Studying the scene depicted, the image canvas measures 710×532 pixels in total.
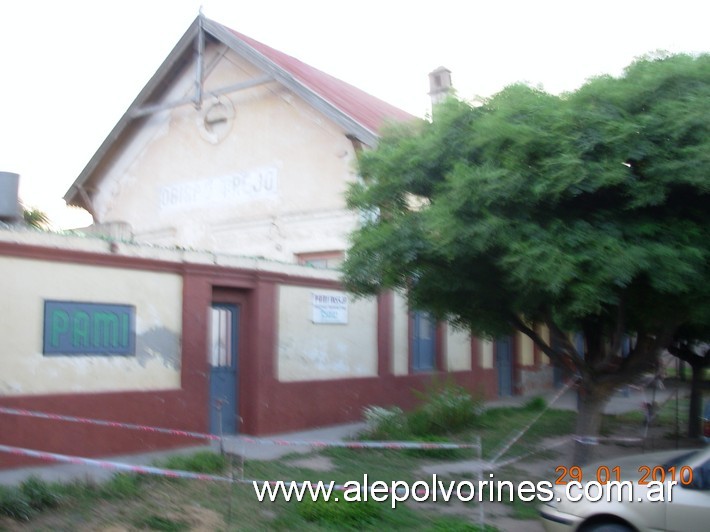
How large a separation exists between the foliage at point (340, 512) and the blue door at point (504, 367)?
12.6 metres

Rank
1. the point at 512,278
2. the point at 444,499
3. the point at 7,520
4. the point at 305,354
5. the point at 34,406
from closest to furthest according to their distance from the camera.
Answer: the point at 7,520
the point at 512,278
the point at 444,499
the point at 34,406
the point at 305,354

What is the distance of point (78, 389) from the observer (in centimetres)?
964

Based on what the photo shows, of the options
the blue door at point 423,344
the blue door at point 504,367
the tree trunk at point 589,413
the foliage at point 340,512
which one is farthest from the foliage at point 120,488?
the blue door at point 504,367

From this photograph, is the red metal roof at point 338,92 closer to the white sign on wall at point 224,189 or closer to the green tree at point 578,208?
the white sign on wall at point 224,189

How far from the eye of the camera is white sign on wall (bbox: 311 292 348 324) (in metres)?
13.5

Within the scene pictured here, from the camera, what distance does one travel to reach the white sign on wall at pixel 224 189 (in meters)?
17.5

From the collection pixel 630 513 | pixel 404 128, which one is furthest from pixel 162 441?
pixel 630 513

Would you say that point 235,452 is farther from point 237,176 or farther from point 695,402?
point 237,176

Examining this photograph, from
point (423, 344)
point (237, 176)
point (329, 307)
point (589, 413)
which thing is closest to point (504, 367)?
point (423, 344)

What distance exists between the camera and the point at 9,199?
9789 mm

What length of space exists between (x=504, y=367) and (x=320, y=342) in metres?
8.09

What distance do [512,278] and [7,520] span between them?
5126 millimetres

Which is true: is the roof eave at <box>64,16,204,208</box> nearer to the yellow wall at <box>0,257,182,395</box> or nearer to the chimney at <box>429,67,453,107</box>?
the chimney at <box>429,67,453,107</box>

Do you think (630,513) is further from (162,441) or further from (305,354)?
(305,354)
